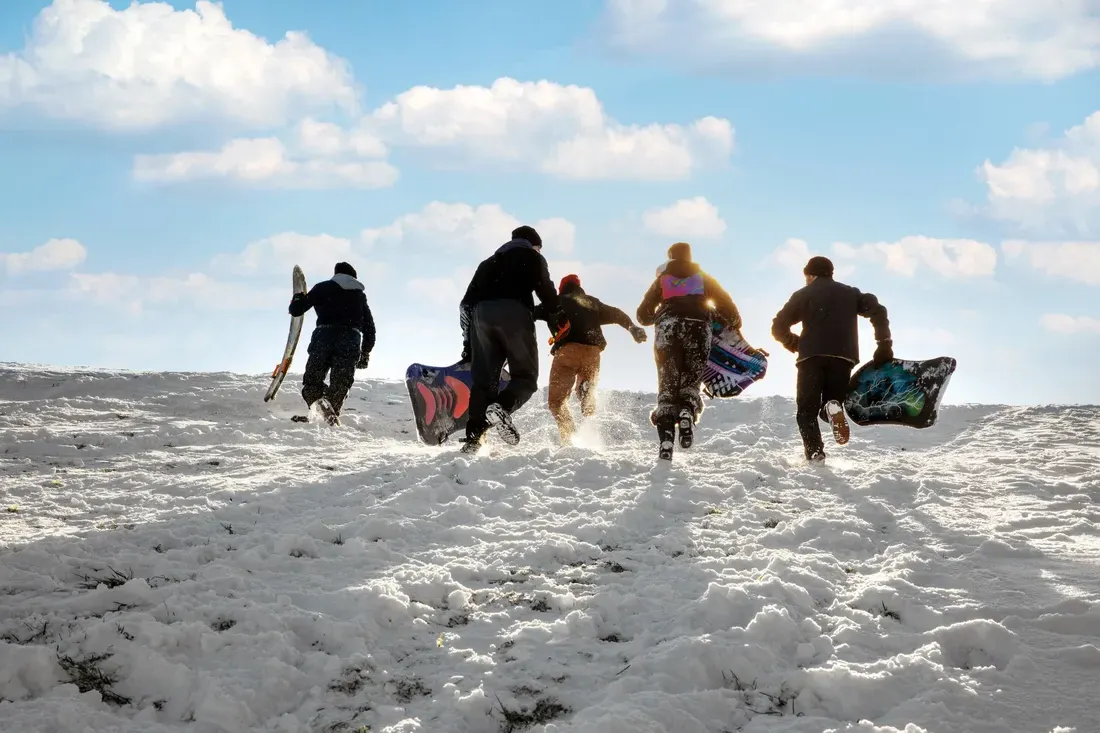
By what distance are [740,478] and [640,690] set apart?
3.56 meters

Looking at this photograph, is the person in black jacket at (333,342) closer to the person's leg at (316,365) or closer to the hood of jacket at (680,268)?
the person's leg at (316,365)

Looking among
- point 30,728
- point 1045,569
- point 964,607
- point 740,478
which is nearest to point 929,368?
point 740,478

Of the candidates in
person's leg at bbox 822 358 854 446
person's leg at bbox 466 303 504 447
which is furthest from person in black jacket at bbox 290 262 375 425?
person's leg at bbox 822 358 854 446

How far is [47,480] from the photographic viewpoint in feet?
21.2

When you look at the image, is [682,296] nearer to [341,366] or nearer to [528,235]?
[528,235]

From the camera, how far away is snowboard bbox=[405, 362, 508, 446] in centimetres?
856

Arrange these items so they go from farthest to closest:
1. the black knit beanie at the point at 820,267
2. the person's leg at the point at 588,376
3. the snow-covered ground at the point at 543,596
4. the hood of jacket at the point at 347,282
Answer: the hood of jacket at the point at 347,282 < the person's leg at the point at 588,376 < the black knit beanie at the point at 820,267 < the snow-covered ground at the point at 543,596

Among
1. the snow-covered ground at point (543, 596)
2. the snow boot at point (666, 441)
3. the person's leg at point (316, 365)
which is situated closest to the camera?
the snow-covered ground at point (543, 596)

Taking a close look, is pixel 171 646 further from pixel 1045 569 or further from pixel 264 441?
pixel 264 441

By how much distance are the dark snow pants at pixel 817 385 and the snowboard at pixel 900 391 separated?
0.82 metres

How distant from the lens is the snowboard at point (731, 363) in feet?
28.4

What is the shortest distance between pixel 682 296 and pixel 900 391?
2.64 metres

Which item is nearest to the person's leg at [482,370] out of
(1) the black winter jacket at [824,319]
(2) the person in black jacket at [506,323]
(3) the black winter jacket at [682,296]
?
(2) the person in black jacket at [506,323]

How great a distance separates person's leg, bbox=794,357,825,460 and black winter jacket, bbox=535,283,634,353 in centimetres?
219
